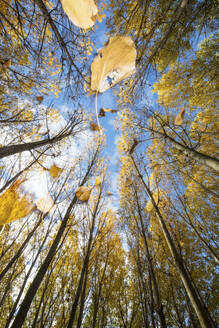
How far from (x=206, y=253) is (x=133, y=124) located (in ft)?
22.2

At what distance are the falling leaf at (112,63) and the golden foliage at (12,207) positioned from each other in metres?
3.93

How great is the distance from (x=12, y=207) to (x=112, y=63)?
174 inches

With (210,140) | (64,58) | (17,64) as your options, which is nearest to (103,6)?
(64,58)

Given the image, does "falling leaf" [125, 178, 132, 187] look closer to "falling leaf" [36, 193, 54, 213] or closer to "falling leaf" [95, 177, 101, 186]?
"falling leaf" [95, 177, 101, 186]

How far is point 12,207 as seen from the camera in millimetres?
3697

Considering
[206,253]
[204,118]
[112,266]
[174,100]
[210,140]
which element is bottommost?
[112,266]

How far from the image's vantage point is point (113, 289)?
227 inches

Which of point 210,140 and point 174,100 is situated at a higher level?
point 174,100

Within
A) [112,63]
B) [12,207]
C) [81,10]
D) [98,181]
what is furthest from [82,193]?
[81,10]

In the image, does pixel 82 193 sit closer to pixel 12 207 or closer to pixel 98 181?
pixel 98 181

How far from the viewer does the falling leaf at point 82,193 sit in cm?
436

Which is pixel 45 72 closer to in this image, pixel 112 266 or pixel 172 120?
pixel 172 120

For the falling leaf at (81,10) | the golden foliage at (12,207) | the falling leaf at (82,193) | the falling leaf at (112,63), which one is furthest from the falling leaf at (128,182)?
the falling leaf at (81,10)

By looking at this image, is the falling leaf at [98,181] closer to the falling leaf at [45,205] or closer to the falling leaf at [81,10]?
the falling leaf at [45,205]
